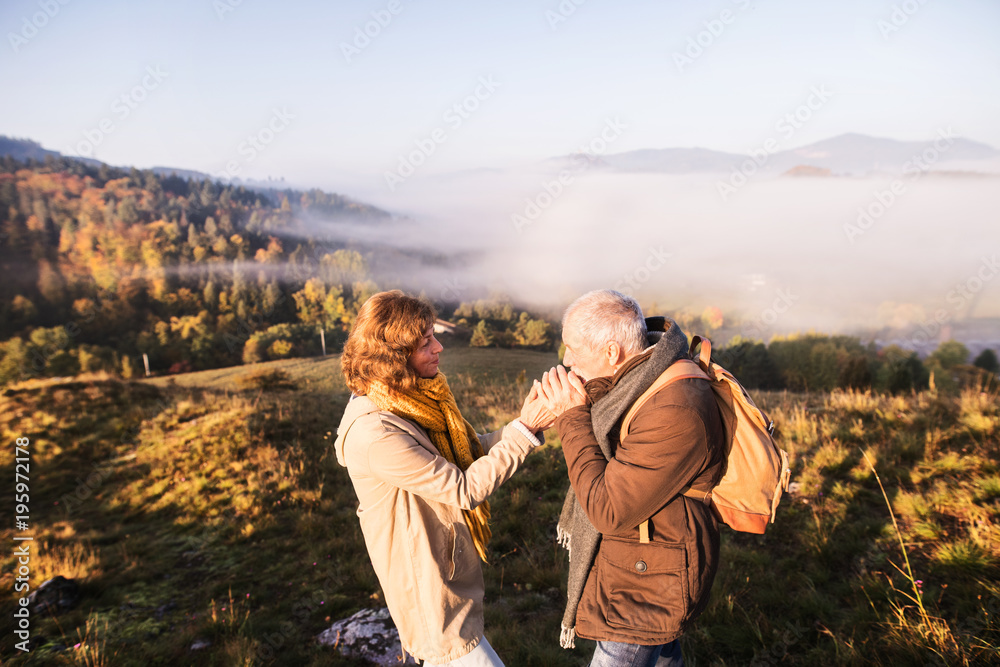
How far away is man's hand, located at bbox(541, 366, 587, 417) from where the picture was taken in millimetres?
2156

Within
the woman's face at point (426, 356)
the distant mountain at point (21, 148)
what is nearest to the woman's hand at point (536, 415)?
the woman's face at point (426, 356)

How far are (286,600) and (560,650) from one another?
289 centimetres

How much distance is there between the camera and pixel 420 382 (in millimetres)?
2377

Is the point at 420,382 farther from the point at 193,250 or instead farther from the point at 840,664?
the point at 193,250

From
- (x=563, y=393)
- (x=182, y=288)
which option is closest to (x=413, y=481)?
(x=563, y=393)

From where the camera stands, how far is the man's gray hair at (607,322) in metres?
2.11

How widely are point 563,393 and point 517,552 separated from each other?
3509 mm

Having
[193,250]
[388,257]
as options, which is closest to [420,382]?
[388,257]

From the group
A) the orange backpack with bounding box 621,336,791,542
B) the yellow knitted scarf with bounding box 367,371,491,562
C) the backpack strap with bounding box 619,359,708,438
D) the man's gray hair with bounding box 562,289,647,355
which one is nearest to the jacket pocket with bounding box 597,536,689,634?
the orange backpack with bounding box 621,336,791,542

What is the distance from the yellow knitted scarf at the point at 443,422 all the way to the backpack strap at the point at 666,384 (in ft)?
2.75

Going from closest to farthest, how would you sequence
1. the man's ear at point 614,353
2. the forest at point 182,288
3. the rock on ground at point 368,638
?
the man's ear at point 614,353
the rock on ground at point 368,638
the forest at point 182,288

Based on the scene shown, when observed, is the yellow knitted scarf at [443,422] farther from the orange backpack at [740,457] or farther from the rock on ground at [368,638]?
the rock on ground at [368,638]

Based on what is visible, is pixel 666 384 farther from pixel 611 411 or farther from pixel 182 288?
pixel 182 288

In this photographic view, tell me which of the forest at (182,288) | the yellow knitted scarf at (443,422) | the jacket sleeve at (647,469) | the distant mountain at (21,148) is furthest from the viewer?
the distant mountain at (21,148)
